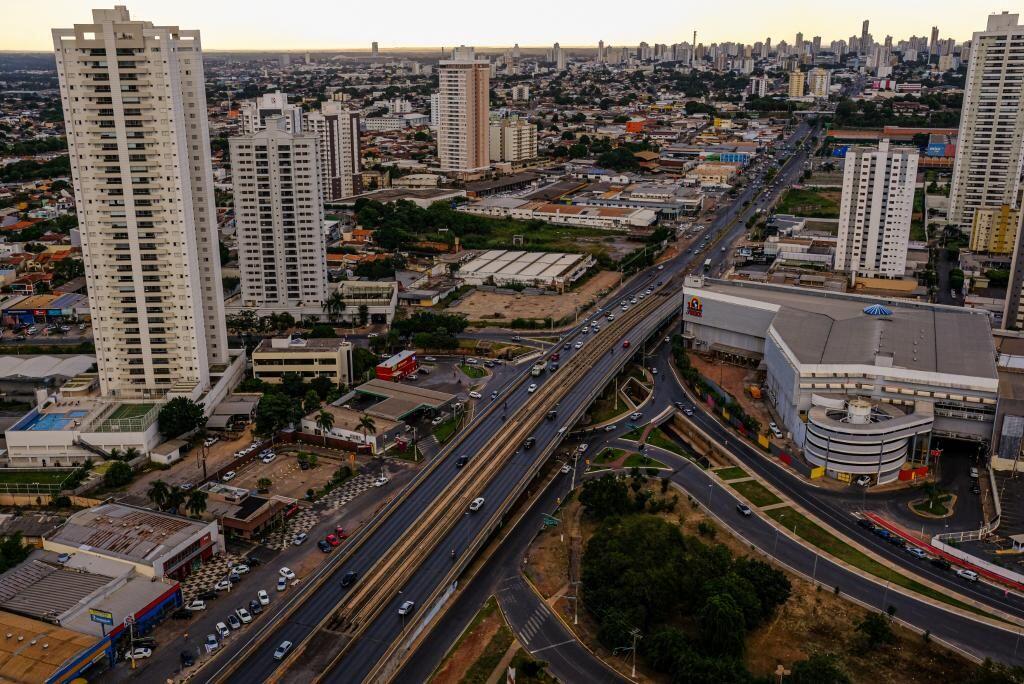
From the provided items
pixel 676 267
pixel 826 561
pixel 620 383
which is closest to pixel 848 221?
pixel 676 267

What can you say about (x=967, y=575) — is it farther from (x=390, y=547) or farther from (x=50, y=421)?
(x=50, y=421)

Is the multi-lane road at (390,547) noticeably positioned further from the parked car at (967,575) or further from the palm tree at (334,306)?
the parked car at (967,575)

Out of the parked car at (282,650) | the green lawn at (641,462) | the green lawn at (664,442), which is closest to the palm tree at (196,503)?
the parked car at (282,650)

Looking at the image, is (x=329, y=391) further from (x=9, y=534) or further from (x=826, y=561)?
(x=826, y=561)

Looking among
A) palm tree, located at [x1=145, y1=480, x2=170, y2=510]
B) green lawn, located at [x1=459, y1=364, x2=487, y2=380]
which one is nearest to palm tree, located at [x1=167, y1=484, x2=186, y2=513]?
palm tree, located at [x1=145, y1=480, x2=170, y2=510]

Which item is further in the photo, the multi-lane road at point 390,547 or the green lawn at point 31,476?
the green lawn at point 31,476

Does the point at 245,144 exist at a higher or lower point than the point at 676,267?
higher
